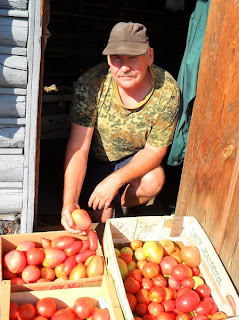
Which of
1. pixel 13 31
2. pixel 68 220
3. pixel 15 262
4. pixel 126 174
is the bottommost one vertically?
pixel 15 262

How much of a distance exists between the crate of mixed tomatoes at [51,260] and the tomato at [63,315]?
175 millimetres

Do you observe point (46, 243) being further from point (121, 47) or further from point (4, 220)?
point (121, 47)

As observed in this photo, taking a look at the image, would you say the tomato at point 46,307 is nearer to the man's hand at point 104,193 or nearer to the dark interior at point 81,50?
the man's hand at point 104,193

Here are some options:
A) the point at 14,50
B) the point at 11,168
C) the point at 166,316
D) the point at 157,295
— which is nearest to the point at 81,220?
the point at 11,168

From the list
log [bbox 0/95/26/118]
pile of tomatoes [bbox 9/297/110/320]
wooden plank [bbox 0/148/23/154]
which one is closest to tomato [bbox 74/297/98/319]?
pile of tomatoes [bbox 9/297/110/320]

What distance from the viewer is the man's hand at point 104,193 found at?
3172mm

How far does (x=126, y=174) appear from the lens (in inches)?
130

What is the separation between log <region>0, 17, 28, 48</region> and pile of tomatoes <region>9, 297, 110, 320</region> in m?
1.47

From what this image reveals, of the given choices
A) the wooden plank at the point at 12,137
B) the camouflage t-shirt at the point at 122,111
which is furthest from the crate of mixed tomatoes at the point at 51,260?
→ the camouflage t-shirt at the point at 122,111

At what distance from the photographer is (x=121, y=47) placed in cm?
294

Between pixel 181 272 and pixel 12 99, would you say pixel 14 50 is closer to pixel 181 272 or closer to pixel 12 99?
pixel 12 99

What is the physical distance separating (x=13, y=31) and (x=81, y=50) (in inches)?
170

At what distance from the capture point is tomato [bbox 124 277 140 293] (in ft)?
8.95

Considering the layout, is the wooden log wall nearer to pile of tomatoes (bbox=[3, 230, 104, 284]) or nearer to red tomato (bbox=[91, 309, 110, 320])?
pile of tomatoes (bbox=[3, 230, 104, 284])
